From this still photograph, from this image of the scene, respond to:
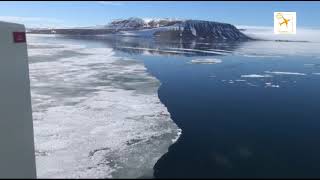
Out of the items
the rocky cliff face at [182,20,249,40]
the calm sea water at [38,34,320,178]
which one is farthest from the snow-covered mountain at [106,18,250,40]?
the calm sea water at [38,34,320,178]

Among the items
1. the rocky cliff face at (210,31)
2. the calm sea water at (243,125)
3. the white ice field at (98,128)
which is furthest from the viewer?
the rocky cliff face at (210,31)

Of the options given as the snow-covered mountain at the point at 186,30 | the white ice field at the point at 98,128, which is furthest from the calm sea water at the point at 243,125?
the snow-covered mountain at the point at 186,30

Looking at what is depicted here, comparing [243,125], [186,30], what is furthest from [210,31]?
[243,125]

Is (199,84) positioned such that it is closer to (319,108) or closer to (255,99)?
(255,99)

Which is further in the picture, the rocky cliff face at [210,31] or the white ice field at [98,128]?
the rocky cliff face at [210,31]

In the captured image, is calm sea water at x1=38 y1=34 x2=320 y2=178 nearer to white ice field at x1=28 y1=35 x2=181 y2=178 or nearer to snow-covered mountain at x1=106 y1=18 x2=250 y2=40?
white ice field at x1=28 y1=35 x2=181 y2=178

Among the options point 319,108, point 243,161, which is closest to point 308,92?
point 319,108

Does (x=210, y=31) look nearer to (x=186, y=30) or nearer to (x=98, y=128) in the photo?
(x=186, y=30)

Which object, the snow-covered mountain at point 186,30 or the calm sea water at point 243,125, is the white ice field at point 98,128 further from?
the snow-covered mountain at point 186,30
